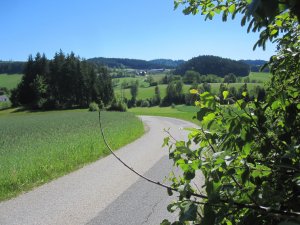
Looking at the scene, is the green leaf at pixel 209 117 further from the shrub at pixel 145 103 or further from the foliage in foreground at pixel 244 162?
the shrub at pixel 145 103

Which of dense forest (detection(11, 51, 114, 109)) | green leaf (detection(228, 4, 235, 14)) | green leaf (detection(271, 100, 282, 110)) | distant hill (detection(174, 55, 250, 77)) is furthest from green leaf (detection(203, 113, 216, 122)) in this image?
distant hill (detection(174, 55, 250, 77))

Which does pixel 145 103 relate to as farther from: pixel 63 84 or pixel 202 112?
pixel 202 112

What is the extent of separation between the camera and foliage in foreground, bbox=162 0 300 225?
1236 millimetres

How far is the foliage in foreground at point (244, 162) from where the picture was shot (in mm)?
1236

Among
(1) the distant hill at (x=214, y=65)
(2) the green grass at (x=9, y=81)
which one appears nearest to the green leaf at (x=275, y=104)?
(2) the green grass at (x=9, y=81)

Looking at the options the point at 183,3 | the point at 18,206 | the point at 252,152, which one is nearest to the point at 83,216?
the point at 18,206

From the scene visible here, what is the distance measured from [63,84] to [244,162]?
256 feet

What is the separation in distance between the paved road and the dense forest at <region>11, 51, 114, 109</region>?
6416 cm

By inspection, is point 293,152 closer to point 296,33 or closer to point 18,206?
point 296,33

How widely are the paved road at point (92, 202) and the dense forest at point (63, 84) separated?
64.2 meters

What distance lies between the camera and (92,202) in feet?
28.3

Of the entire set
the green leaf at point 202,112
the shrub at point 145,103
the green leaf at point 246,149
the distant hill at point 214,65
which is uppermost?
the green leaf at point 202,112

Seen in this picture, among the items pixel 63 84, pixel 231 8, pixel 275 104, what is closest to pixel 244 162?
pixel 275 104

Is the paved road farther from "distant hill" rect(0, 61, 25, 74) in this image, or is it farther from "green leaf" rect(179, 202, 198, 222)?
"distant hill" rect(0, 61, 25, 74)
